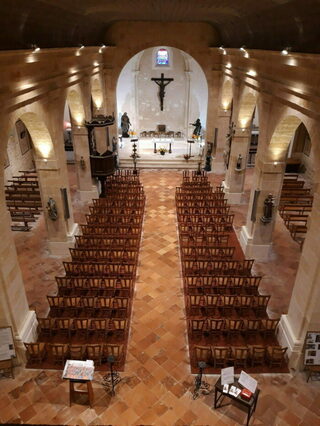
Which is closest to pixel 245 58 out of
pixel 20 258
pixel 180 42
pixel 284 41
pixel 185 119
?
pixel 284 41

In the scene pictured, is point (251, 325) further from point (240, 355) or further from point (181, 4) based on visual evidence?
point (181, 4)

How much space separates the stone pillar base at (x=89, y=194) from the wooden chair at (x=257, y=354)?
10.4 m

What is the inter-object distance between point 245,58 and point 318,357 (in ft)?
33.1

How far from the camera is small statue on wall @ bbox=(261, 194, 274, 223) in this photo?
11.0 metres

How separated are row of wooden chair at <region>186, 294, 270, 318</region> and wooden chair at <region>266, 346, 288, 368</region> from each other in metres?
1.41

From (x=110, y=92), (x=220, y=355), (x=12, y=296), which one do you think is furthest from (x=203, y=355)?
(x=110, y=92)

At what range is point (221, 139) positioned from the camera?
1945 cm

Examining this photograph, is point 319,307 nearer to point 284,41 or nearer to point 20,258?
point 284,41

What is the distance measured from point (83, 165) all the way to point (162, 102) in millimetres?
10786

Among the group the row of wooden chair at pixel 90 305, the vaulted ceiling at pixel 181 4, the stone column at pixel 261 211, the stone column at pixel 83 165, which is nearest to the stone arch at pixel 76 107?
the stone column at pixel 83 165

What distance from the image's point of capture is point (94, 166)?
596 inches

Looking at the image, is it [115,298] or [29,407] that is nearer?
[29,407]

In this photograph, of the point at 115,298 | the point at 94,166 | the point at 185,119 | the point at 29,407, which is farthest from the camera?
the point at 185,119

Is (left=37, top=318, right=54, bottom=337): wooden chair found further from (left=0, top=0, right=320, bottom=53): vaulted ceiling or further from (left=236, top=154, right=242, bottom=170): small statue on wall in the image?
(left=236, top=154, right=242, bottom=170): small statue on wall
